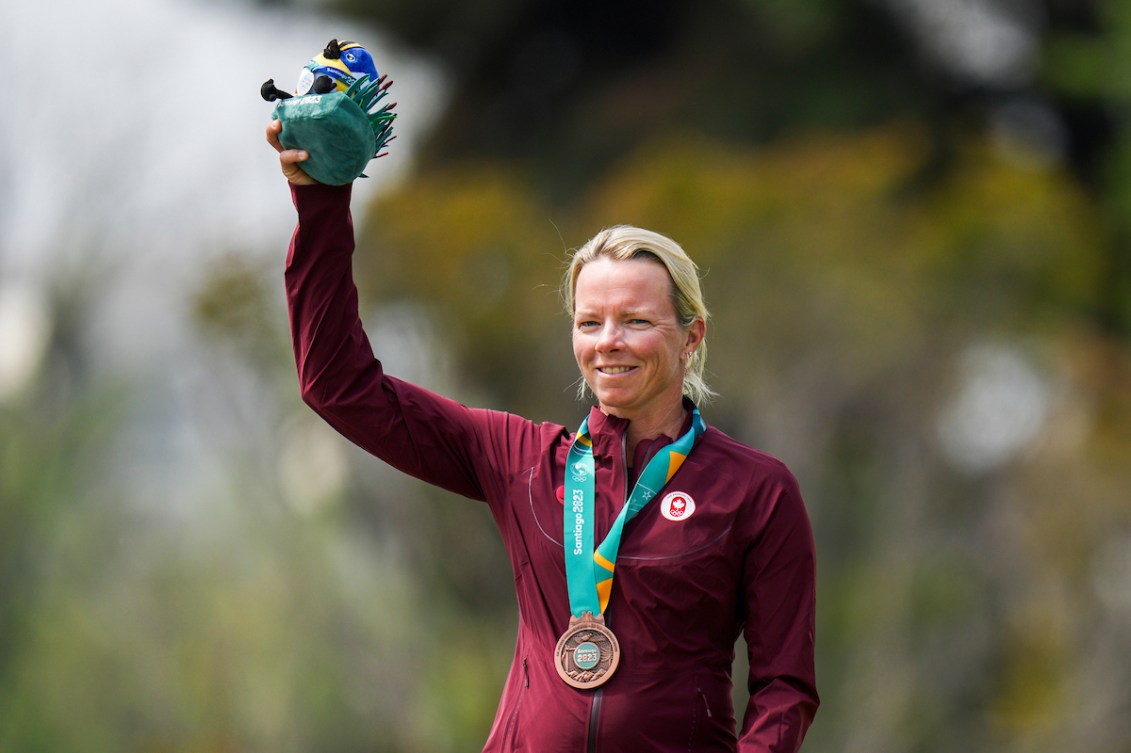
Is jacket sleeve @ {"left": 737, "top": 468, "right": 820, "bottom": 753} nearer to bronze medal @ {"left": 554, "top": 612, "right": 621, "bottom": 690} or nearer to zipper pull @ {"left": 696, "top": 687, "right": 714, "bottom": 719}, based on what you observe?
zipper pull @ {"left": 696, "top": 687, "right": 714, "bottom": 719}

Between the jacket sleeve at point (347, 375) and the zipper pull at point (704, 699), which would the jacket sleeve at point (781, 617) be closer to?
the zipper pull at point (704, 699)

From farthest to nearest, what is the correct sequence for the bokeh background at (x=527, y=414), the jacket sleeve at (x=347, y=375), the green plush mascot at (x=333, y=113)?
the bokeh background at (x=527, y=414) → the jacket sleeve at (x=347, y=375) → the green plush mascot at (x=333, y=113)

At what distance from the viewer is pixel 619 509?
147 inches

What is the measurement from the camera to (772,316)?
1822 cm

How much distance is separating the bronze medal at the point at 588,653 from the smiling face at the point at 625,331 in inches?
20.6

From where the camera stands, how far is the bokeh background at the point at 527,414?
1844 cm

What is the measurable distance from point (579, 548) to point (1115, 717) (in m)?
16.2

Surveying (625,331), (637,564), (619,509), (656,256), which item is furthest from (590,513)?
(656,256)

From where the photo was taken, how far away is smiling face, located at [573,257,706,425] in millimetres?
3818

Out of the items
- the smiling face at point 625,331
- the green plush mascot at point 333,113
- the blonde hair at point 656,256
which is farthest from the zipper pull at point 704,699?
the green plush mascot at point 333,113

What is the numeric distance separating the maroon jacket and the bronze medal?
0.02 m

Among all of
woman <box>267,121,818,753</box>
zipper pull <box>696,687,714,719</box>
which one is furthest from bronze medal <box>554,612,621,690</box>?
zipper pull <box>696,687,714,719</box>

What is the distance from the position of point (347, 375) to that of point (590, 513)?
0.62 metres

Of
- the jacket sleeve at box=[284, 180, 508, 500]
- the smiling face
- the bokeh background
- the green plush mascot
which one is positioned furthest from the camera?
the bokeh background
